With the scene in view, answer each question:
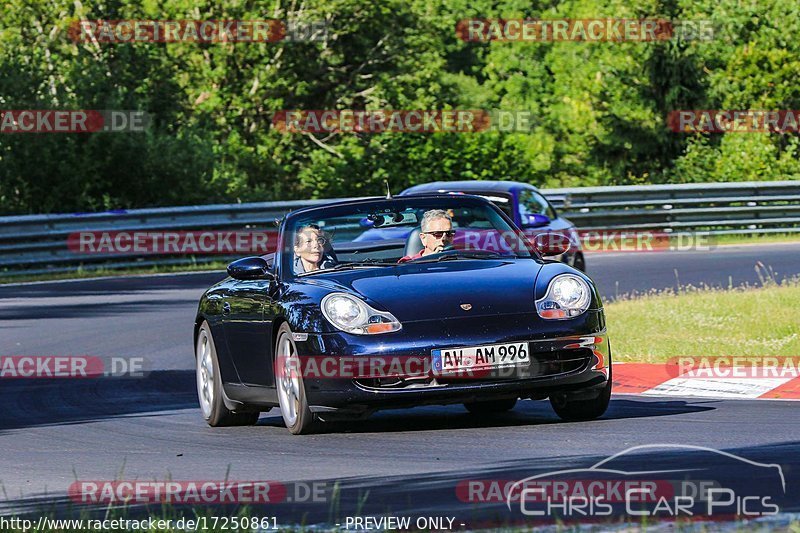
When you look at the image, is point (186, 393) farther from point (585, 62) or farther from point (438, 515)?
point (585, 62)

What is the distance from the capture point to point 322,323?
9.40 m

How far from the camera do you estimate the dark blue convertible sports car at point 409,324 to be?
9227mm

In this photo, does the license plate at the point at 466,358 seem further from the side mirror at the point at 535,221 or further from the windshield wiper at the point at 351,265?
the side mirror at the point at 535,221

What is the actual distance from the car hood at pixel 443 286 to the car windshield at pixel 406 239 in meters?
0.24

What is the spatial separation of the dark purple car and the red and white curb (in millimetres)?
6166

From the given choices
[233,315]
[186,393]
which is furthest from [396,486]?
[186,393]

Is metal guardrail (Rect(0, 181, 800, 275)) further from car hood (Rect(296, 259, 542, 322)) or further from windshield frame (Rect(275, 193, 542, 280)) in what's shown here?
car hood (Rect(296, 259, 542, 322))

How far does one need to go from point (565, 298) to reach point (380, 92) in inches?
1408

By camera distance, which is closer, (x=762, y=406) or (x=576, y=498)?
(x=576, y=498)

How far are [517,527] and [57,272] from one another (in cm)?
2112

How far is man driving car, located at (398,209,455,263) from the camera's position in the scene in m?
10.4

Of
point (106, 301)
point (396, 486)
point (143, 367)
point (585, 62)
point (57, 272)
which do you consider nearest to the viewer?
point (396, 486)

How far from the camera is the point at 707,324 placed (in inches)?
600

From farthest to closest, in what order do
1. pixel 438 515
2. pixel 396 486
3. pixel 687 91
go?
pixel 687 91
pixel 396 486
pixel 438 515
